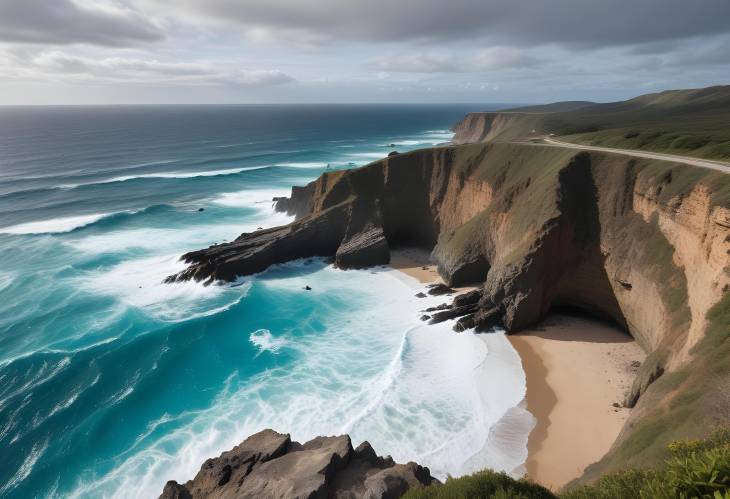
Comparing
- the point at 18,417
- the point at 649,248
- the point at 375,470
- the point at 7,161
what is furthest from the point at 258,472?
the point at 7,161

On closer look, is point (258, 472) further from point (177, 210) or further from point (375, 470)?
point (177, 210)

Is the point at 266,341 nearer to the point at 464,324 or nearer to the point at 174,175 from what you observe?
the point at 464,324

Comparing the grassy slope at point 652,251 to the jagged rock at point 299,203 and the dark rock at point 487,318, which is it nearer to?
the dark rock at point 487,318

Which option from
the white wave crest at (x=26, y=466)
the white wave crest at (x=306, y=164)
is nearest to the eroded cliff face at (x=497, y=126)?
the white wave crest at (x=306, y=164)

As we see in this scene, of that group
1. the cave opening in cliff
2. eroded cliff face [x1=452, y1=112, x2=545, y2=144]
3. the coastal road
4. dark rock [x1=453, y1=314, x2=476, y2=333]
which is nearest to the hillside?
eroded cliff face [x1=452, y1=112, x2=545, y2=144]

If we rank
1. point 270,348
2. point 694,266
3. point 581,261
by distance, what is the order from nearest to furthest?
point 694,266 < point 270,348 < point 581,261

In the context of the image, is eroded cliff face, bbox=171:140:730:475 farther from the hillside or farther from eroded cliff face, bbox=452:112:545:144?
eroded cliff face, bbox=452:112:545:144
